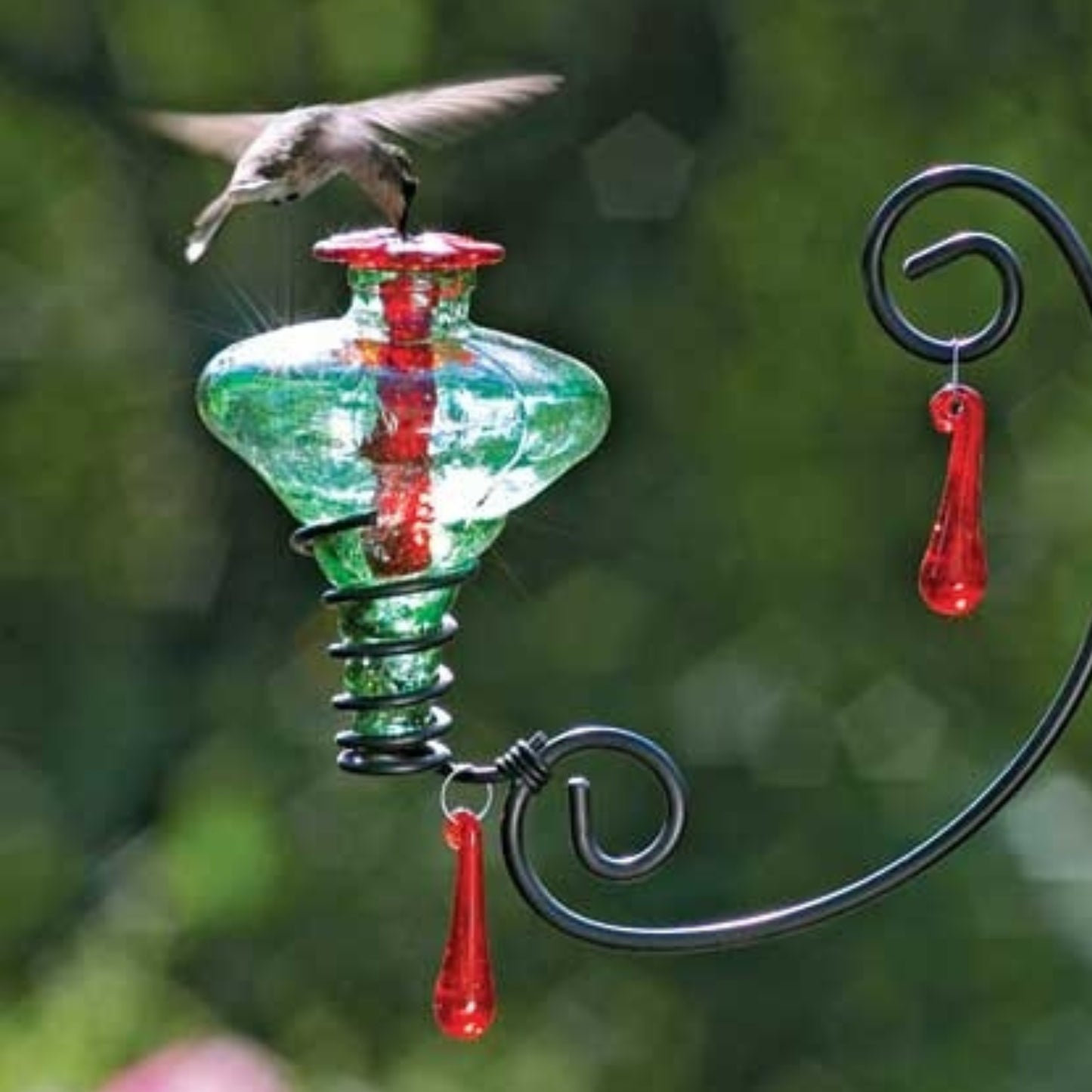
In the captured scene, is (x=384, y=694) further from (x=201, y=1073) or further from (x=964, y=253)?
(x=201, y=1073)

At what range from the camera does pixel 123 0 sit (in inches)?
125

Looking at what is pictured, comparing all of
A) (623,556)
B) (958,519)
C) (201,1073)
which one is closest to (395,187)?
(958,519)

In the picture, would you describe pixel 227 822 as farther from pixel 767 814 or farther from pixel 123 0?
pixel 123 0

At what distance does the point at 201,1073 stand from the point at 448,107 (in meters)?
1.33

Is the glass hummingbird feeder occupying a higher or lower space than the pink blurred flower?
higher

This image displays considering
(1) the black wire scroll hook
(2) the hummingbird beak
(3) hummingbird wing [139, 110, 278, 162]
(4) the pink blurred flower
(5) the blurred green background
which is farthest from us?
(5) the blurred green background

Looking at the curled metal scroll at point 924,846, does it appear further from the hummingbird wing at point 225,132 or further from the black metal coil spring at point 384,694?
the hummingbird wing at point 225,132

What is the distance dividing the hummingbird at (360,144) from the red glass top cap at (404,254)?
0.12m

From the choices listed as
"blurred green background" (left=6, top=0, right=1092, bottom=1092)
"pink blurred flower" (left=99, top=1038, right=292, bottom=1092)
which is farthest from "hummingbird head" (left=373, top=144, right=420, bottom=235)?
"blurred green background" (left=6, top=0, right=1092, bottom=1092)

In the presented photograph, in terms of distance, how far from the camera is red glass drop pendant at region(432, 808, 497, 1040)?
3.82 ft

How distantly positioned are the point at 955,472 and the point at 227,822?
6.68ft

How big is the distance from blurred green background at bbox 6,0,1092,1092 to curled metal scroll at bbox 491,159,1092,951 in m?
1.88

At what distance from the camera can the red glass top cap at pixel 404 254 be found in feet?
3.77

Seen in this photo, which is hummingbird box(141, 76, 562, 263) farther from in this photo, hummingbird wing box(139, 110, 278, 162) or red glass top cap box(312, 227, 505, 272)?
red glass top cap box(312, 227, 505, 272)
